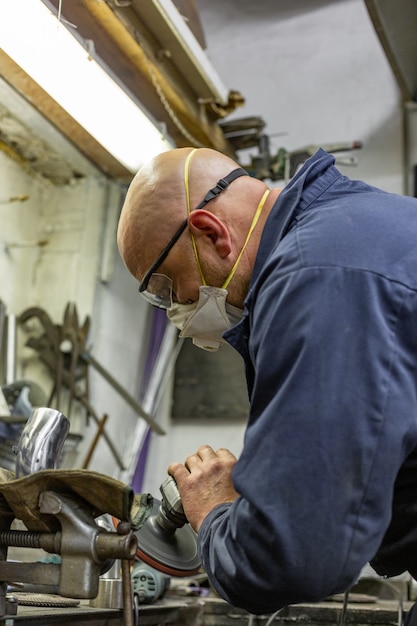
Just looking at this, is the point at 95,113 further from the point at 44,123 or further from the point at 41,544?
the point at 41,544

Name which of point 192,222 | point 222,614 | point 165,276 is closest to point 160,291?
point 165,276

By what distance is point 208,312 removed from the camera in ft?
5.22

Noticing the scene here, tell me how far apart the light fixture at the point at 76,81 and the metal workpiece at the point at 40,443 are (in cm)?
151

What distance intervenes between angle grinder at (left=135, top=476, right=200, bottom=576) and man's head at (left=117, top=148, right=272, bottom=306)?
42 centimetres

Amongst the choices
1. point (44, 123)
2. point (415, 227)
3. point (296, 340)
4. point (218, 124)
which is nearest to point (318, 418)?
point (296, 340)

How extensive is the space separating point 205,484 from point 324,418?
37 cm

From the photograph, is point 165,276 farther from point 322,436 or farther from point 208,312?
point 322,436

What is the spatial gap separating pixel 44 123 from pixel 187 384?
1645 millimetres

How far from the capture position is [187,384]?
168 inches

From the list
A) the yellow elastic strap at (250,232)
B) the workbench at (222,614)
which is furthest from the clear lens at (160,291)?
the workbench at (222,614)

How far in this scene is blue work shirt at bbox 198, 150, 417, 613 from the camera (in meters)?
1.02

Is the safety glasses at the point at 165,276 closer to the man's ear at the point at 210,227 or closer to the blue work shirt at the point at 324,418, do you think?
the man's ear at the point at 210,227

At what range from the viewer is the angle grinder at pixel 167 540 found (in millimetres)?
1544

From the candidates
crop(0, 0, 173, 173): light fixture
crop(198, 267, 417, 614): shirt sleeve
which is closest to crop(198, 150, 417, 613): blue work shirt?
crop(198, 267, 417, 614): shirt sleeve
